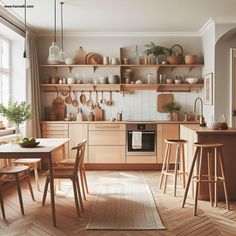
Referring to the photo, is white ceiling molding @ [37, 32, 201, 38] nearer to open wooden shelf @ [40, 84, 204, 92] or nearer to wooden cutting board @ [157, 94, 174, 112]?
open wooden shelf @ [40, 84, 204, 92]

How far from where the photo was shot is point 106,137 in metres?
6.34

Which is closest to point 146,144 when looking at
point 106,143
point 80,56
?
point 106,143

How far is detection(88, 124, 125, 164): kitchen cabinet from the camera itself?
6.32m

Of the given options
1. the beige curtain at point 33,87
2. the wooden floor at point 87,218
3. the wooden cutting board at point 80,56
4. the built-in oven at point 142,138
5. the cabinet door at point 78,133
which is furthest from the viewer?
the wooden cutting board at point 80,56

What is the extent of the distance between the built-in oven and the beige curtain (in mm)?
1666

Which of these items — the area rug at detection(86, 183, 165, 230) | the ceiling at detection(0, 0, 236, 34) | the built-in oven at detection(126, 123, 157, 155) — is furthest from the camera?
the built-in oven at detection(126, 123, 157, 155)

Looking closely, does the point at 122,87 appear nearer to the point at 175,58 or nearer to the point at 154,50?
the point at 154,50

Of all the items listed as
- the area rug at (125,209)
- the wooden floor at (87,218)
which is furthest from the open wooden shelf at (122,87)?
the wooden floor at (87,218)

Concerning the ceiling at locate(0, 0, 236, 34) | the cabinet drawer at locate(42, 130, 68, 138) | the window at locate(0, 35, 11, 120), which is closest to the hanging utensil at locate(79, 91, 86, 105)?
the cabinet drawer at locate(42, 130, 68, 138)

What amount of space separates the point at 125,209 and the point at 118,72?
3459 millimetres

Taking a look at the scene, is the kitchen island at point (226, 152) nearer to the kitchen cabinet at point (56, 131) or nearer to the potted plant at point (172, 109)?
the potted plant at point (172, 109)

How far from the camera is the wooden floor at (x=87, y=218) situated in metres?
3.21

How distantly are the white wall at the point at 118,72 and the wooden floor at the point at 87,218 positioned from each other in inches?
89.6

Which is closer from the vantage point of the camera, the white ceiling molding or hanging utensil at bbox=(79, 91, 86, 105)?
the white ceiling molding
